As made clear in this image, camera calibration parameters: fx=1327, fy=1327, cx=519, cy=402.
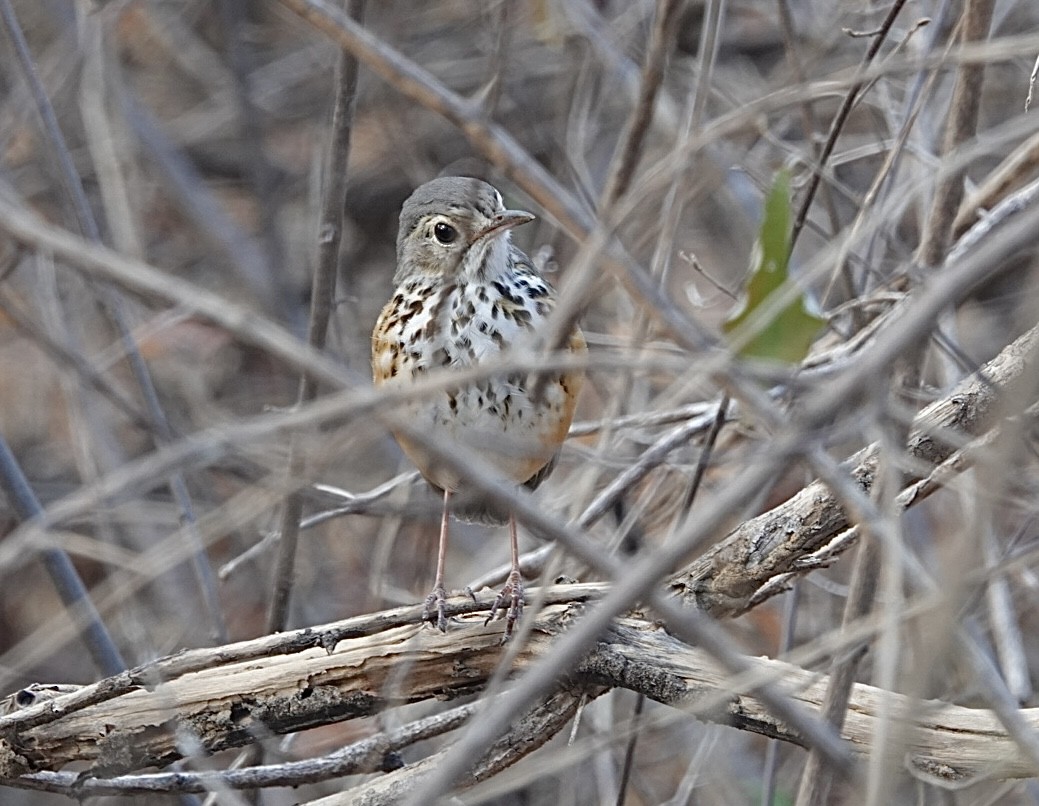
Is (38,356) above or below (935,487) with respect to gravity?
above

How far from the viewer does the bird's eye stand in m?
3.42

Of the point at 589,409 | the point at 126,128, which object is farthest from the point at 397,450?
the point at 126,128

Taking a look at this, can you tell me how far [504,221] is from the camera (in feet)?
10.6

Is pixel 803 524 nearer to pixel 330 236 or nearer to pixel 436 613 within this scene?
pixel 436 613

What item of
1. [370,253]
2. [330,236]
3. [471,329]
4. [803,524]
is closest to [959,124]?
[803,524]

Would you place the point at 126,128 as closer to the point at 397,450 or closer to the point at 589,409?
the point at 397,450

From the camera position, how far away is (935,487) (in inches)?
109

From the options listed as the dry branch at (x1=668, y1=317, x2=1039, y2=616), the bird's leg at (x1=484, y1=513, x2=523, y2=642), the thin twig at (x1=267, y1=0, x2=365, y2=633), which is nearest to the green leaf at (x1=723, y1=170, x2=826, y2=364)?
the dry branch at (x1=668, y1=317, x2=1039, y2=616)

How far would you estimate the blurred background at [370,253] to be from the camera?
3928 millimetres

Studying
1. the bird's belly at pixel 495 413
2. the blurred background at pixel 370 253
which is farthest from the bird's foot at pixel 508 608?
the blurred background at pixel 370 253

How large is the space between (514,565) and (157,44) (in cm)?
444

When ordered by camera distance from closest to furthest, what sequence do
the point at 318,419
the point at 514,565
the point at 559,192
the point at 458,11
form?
1. the point at 318,419
2. the point at 559,192
3. the point at 514,565
4. the point at 458,11

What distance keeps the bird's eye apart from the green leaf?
143cm

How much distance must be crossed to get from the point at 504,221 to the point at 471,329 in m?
0.27
